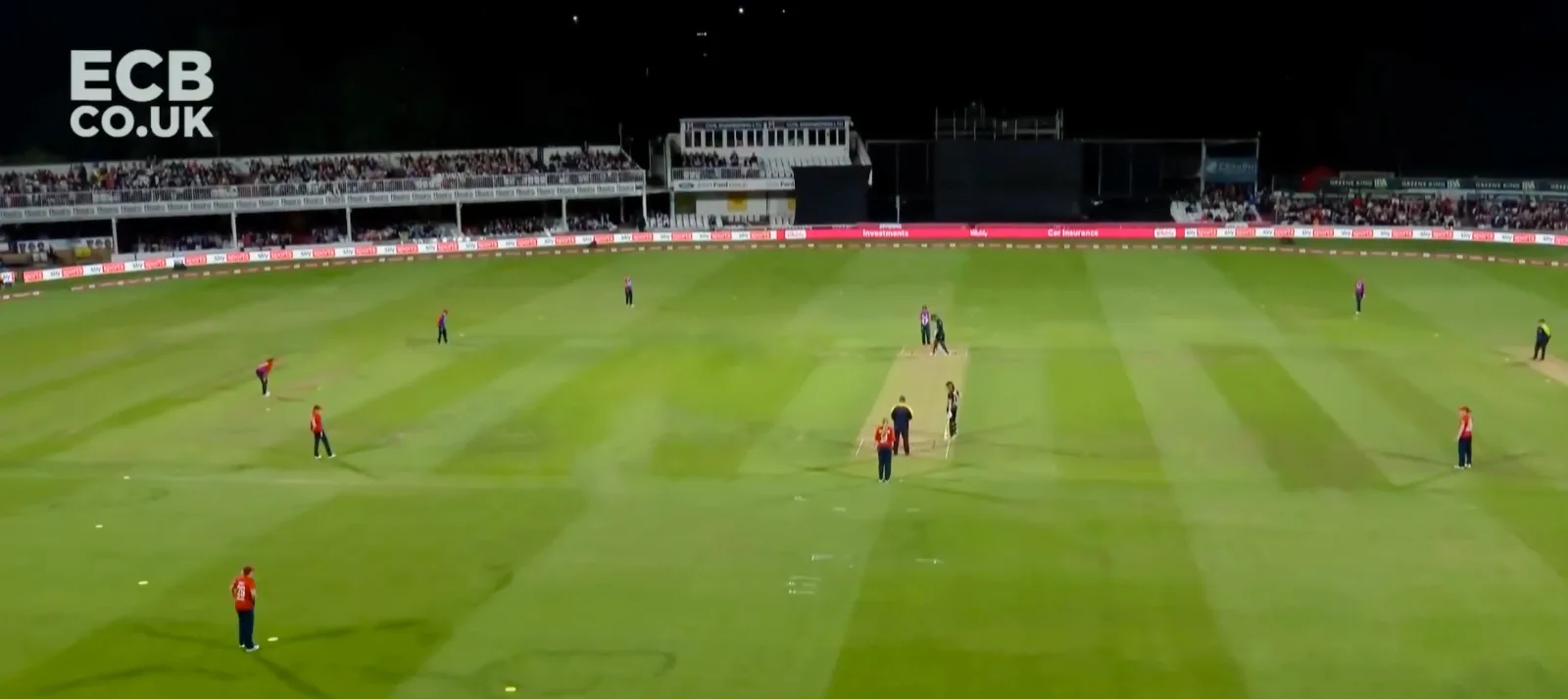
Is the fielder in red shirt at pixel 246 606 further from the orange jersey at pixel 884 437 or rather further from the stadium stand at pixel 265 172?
the stadium stand at pixel 265 172

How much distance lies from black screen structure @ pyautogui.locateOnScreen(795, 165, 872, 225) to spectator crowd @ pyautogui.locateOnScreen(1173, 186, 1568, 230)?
62.0 feet

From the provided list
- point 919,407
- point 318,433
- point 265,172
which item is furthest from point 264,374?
point 265,172

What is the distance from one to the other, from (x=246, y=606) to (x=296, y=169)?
63112mm

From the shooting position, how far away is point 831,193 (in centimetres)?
8300

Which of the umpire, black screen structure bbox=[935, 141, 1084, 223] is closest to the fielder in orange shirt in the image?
the umpire

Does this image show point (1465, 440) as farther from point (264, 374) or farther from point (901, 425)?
point (264, 374)

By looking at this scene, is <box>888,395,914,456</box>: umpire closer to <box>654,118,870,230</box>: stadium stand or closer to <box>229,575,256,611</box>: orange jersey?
<box>229,575,256,611</box>: orange jersey

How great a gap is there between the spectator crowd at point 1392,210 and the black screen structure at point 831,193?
18905 millimetres

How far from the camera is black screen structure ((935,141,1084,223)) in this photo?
8325cm

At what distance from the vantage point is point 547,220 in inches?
3287

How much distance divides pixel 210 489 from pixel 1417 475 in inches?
949

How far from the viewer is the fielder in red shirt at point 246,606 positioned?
19.5m

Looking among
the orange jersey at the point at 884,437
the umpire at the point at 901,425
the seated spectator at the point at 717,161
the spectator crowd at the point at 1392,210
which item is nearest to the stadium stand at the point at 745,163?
the seated spectator at the point at 717,161

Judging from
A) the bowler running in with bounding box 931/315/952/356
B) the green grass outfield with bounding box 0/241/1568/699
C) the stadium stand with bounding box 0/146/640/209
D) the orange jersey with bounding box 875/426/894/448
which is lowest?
the green grass outfield with bounding box 0/241/1568/699
